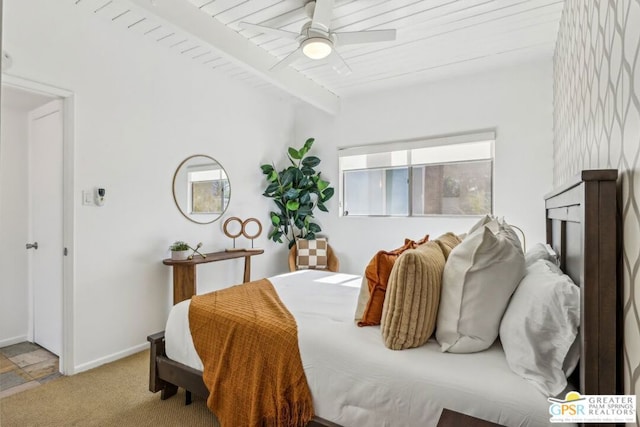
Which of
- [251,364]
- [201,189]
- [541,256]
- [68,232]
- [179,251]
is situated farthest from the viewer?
[201,189]

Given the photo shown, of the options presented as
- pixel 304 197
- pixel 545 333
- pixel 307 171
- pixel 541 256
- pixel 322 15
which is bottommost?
pixel 545 333

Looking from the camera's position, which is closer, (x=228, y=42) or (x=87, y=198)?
(x=87, y=198)

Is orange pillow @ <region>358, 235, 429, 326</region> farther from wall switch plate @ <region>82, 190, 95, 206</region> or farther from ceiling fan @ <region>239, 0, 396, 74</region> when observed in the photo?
wall switch plate @ <region>82, 190, 95, 206</region>

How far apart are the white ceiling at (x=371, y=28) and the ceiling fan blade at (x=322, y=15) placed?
25 cm

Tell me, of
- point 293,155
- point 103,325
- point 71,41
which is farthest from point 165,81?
point 103,325

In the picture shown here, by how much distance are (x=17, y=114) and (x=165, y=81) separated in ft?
4.39

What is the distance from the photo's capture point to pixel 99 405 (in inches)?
85.1

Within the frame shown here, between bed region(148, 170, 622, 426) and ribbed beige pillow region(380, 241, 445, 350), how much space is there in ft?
0.19

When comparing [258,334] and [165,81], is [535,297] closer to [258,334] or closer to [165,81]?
[258,334]

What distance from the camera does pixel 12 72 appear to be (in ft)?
7.48

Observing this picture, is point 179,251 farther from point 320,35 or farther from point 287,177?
point 320,35

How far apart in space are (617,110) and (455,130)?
2.76 metres

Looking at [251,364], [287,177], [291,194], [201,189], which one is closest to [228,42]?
[201,189]

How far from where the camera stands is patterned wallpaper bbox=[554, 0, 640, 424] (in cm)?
88
